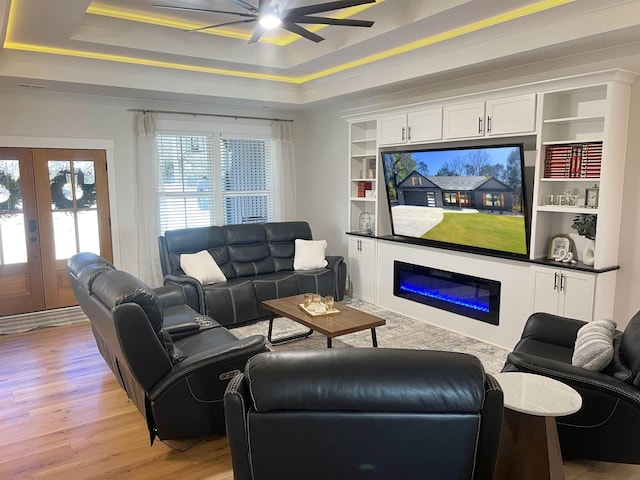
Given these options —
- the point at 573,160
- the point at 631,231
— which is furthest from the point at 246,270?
the point at 631,231

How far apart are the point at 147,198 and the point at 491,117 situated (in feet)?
14.0

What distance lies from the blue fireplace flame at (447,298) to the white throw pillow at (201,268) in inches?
85.4

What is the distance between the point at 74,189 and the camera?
5805 millimetres

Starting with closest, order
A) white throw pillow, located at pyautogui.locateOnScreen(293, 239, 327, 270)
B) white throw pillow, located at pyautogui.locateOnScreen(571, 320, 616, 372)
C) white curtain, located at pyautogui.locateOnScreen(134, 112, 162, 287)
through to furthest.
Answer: white throw pillow, located at pyautogui.locateOnScreen(571, 320, 616, 372), white throw pillow, located at pyautogui.locateOnScreen(293, 239, 327, 270), white curtain, located at pyautogui.locateOnScreen(134, 112, 162, 287)

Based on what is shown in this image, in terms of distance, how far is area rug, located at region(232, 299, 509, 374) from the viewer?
176 inches

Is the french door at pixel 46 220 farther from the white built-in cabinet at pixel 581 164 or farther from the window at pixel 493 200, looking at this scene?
the white built-in cabinet at pixel 581 164

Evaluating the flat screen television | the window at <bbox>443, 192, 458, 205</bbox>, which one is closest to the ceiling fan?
the flat screen television

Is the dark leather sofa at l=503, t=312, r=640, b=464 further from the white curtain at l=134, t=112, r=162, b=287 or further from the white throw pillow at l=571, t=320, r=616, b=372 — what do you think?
the white curtain at l=134, t=112, r=162, b=287

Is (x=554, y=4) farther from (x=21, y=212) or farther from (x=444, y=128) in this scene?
(x=21, y=212)

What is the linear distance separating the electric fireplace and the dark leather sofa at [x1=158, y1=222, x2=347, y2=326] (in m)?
0.83

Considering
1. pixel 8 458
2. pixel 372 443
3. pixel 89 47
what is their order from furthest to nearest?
1. pixel 89 47
2. pixel 8 458
3. pixel 372 443

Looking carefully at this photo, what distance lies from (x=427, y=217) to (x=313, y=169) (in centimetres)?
270

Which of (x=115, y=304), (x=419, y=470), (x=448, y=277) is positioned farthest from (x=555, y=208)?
(x=115, y=304)

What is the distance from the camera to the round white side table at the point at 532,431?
6.67 feet
